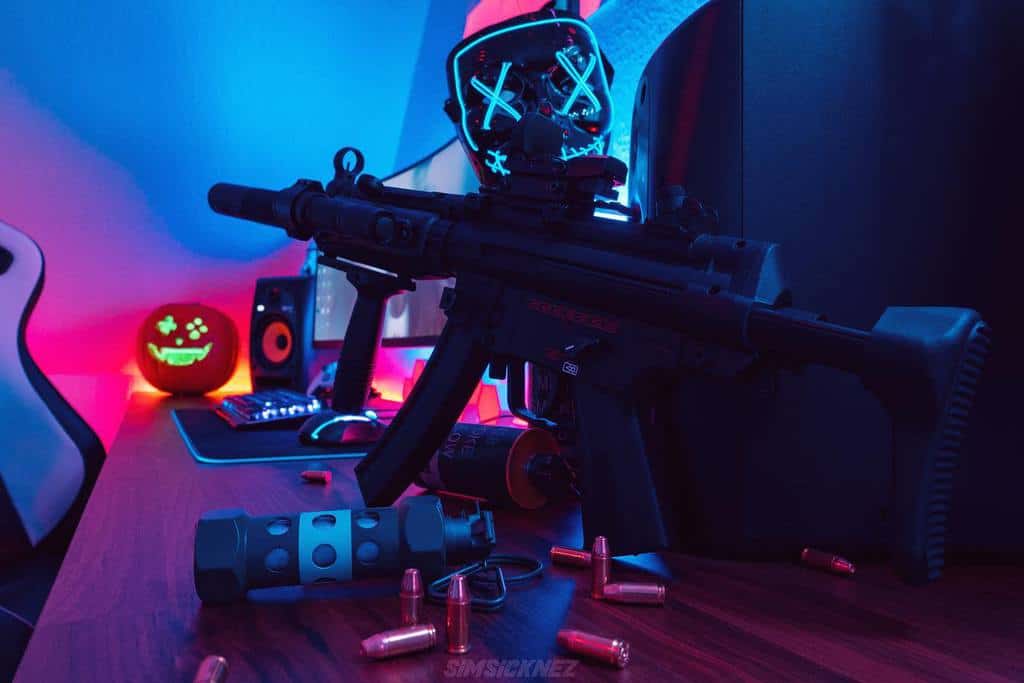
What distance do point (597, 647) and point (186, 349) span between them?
2.30m

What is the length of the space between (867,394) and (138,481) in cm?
85

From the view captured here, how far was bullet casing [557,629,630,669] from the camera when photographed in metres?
0.38

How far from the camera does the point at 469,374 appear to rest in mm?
750

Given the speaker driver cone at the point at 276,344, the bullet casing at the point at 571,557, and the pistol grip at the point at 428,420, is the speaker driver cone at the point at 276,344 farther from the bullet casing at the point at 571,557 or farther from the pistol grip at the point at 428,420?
the bullet casing at the point at 571,557

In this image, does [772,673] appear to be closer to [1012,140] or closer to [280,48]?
[1012,140]

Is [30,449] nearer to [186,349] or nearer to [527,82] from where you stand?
[186,349]

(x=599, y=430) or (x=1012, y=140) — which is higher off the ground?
(x=1012, y=140)

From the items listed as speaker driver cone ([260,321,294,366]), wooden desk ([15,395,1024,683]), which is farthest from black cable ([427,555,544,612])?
speaker driver cone ([260,321,294,366])

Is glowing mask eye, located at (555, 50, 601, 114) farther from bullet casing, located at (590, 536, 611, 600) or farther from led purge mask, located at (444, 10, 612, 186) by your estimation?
bullet casing, located at (590, 536, 611, 600)

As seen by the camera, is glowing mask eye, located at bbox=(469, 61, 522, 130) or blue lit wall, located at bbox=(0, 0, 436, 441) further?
blue lit wall, located at bbox=(0, 0, 436, 441)

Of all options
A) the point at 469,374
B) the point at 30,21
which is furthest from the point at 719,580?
the point at 30,21

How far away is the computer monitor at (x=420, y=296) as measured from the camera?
156cm

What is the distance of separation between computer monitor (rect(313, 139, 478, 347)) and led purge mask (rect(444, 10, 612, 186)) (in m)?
0.44

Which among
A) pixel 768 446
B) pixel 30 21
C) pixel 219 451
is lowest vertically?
pixel 219 451
